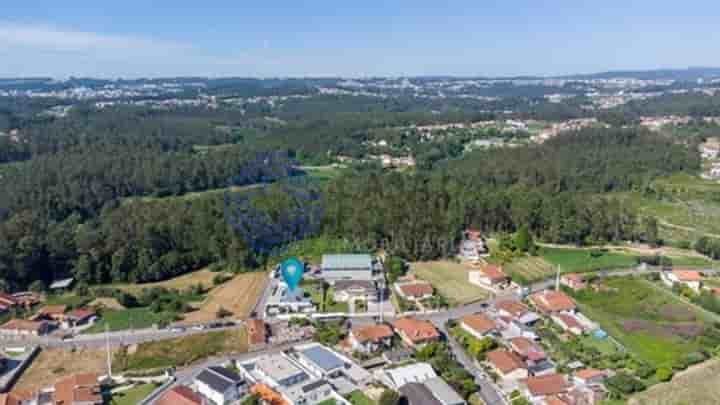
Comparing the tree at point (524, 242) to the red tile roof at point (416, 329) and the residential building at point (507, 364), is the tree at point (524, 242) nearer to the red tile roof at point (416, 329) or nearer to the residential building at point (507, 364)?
the red tile roof at point (416, 329)

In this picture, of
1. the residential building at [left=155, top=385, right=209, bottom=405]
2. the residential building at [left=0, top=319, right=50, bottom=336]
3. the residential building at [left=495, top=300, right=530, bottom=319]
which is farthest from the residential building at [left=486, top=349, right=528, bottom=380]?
the residential building at [left=0, top=319, right=50, bottom=336]

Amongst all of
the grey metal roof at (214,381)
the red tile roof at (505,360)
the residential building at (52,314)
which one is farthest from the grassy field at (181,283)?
the red tile roof at (505,360)

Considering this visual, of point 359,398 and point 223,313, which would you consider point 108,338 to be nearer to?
point 223,313

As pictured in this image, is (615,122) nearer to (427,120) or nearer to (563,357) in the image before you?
(427,120)

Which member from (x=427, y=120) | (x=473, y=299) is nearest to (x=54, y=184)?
(x=473, y=299)

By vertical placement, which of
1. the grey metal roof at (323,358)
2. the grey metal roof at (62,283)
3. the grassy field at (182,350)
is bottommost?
the grassy field at (182,350)

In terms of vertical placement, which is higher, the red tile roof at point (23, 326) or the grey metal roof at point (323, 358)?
the grey metal roof at point (323, 358)

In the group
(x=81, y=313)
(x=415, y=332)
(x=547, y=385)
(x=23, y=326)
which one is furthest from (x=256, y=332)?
(x=547, y=385)
